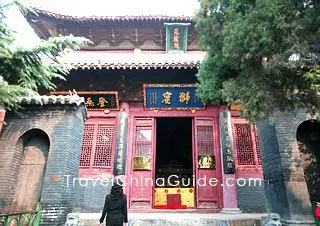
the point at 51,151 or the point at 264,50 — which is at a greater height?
the point at 264,50

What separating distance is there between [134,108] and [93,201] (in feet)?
10.3

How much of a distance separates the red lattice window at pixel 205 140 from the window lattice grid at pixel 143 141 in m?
1.57

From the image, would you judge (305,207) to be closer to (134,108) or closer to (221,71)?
(221,71)

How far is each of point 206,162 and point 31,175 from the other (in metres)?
4.82

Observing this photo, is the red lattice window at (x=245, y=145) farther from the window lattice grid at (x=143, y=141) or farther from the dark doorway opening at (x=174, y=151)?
the dark doorway opening at (x=174, y=151)

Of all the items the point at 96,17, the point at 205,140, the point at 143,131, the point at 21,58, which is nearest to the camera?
the point at 21,58

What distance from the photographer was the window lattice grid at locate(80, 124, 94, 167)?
7.87m

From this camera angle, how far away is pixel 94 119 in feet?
27.5

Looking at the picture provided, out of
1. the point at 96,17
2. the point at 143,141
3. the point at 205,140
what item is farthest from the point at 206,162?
the point at 96,17

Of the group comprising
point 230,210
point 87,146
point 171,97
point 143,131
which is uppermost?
point 171,97

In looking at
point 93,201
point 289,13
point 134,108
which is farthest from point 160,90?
point 289,13

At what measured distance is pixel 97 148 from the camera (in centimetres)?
801
